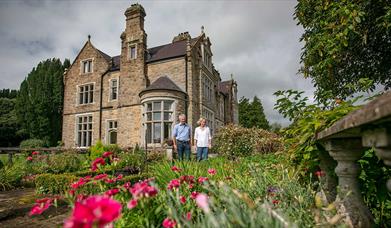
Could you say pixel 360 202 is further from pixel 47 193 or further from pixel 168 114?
pixel 168 114

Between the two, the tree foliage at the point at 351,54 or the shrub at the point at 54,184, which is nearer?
the shrub at the point at 54,184

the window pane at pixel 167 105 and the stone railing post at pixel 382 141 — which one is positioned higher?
the window pane at pixel 167 105

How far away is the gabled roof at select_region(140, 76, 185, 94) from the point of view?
1571cm

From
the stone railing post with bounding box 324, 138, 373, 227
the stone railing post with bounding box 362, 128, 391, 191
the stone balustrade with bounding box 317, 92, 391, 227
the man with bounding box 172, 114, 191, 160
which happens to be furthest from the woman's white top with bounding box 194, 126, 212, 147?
the stone railing post with bounding box 362, 128, 391, 191

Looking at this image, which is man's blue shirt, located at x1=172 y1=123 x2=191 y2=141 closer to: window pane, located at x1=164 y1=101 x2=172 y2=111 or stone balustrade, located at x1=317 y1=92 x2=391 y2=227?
stone balustrade, located at x1=317 y1=92 x2=391 y2=227

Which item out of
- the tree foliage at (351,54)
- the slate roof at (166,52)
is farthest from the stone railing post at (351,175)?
the slate roof at (166,52)

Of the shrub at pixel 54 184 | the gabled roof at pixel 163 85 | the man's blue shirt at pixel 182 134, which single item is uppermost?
the gabled roof at pixel 163 85

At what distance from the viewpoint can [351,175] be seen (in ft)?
7.04

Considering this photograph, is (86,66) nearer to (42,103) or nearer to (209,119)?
(42,103)

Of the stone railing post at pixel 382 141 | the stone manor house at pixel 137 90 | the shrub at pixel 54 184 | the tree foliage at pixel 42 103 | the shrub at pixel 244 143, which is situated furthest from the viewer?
the tree foliage at pixel 42 103

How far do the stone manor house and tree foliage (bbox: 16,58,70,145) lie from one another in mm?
8092

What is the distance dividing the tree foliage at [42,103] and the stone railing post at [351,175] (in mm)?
29637

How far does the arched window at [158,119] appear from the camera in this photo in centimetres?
1580

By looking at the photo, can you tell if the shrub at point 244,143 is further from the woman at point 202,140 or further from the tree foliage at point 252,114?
the tree foliage at point 252,114
